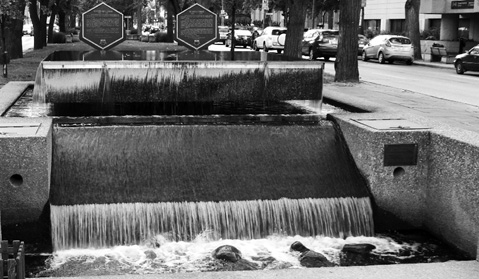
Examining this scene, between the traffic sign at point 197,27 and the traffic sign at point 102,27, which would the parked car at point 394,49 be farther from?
the traffic sign at point 102,27

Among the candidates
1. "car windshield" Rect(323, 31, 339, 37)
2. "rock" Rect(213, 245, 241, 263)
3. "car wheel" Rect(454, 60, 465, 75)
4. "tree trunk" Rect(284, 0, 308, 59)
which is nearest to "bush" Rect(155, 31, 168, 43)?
"car windshield" Rect(323, 31, 339, 37)

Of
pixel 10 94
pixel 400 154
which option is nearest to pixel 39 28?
pixel 10 94

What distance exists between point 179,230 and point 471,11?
37.4 metres

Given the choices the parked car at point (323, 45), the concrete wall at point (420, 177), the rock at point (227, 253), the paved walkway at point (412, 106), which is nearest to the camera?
the rock at point (227, 253)

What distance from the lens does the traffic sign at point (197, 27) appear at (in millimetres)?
13070

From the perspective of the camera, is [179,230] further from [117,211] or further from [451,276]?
[451,276]

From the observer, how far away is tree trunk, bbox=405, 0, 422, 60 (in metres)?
38.8

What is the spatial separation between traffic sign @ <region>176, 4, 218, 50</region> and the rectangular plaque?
5.62 meters

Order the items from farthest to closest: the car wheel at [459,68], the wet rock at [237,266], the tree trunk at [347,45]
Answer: the car wheel at [459,68], the tree trunk at [347,45], the wet rock at [237,266]

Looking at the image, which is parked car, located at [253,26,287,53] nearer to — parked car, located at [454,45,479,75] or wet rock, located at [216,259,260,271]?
parked car, located at [454,45,479,75]

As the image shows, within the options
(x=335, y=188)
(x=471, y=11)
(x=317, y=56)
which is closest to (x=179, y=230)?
(x=335, y=188)

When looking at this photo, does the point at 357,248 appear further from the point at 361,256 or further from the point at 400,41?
the point at 400,41

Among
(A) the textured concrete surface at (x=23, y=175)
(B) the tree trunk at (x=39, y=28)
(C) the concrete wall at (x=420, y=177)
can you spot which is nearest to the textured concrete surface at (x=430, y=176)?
(C) the concrete wall at (x=420, y=177)

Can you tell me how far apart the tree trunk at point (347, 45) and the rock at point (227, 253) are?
14615mm
